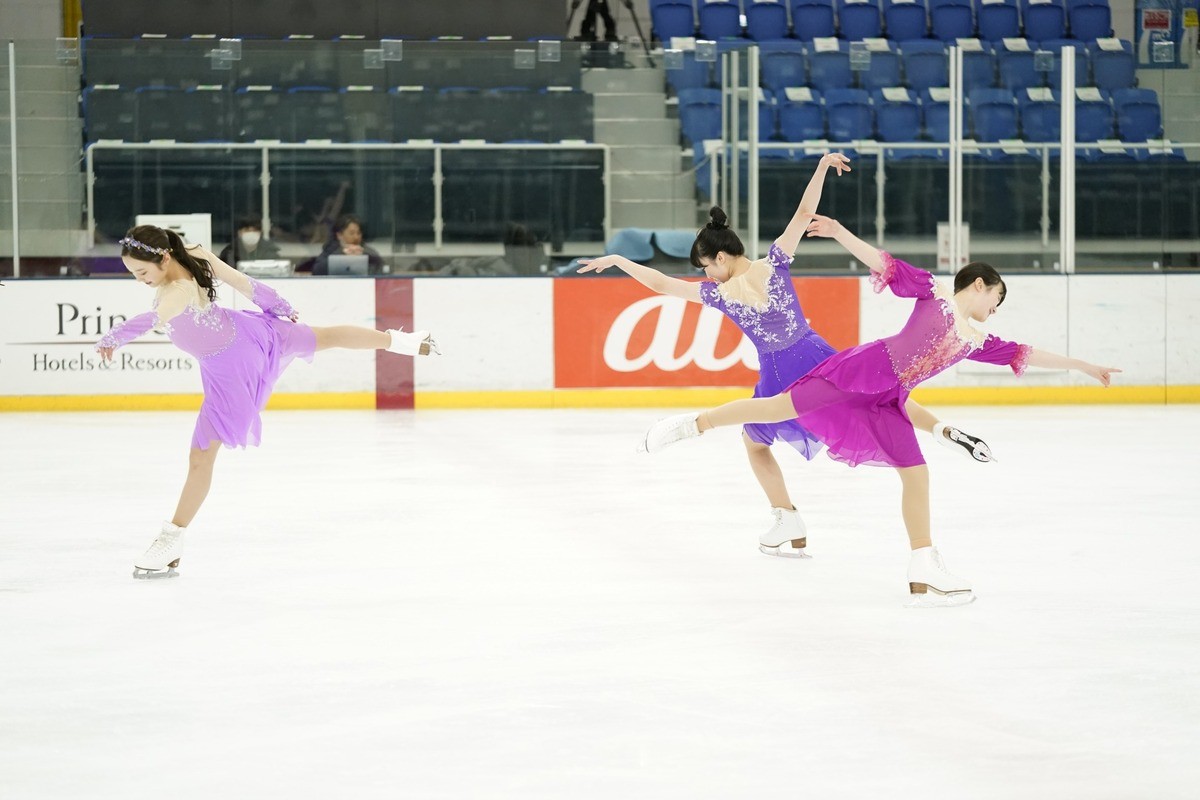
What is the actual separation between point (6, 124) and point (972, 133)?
7132 millimetres

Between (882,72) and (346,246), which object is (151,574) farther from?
(882,72)

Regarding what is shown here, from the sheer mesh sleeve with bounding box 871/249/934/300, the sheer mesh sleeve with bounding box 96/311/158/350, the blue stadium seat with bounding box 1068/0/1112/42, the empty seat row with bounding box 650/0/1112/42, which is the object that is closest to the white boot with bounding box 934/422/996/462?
the sheer mesh sleeve with bounding box 871/249/934/300

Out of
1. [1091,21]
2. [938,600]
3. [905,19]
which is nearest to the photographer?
[938,600]

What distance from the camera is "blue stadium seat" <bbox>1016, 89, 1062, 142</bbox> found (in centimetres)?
1095

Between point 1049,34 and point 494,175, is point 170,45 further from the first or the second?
point 1049,34

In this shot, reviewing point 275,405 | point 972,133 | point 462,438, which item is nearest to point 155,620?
point 462,438

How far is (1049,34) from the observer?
49.0 feet

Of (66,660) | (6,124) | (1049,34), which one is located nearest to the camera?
(66,660)

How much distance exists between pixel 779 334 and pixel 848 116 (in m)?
7.15

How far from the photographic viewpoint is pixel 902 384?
13.4 ft

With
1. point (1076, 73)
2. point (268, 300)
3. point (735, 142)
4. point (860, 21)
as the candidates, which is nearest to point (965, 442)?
point (268, 300)

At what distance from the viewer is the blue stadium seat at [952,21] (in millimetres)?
14898

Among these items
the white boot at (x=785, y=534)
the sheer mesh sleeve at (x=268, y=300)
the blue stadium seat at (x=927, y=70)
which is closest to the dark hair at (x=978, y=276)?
the white boot at (x=785, y=534)

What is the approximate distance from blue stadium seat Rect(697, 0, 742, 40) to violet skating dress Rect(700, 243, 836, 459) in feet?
34.1
